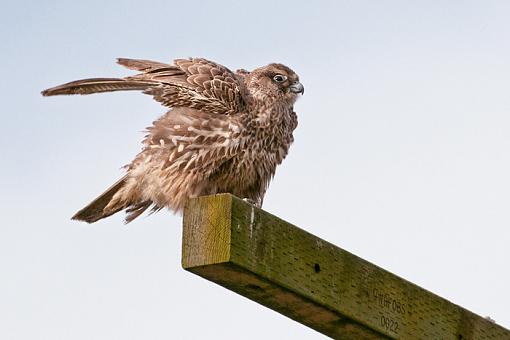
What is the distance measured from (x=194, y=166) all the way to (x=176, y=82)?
2.24 ft

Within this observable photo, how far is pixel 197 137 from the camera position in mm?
5977

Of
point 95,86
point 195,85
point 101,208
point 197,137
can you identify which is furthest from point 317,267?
point 101,208

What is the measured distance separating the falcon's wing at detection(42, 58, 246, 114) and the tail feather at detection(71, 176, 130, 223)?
70cm

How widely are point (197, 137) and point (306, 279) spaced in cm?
298

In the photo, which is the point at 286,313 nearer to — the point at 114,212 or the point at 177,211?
the point at 177,211

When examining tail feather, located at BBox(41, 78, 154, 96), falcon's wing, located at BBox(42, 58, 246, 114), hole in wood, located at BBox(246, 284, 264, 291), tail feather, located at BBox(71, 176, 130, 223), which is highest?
falcon's wing, located at BBox(42, 58, 246, 114)

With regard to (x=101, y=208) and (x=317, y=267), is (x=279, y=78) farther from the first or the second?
(x=317, y=267)

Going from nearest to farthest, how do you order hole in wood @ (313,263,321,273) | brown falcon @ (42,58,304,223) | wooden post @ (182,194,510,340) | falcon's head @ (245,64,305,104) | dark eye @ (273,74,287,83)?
wooden post @ (182,194,510,340)
hole in wood @ (313,263,321,273)
brown falcon @ (42,58,304,223)
falcon's head @ (245,64,305,104)
dark eye @ (273,74,287,83)

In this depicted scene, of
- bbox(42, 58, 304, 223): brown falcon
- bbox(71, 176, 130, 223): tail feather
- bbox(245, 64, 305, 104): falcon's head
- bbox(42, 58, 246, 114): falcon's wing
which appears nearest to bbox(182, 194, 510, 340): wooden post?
bbox(42, 58, 304, 223): brown falcon

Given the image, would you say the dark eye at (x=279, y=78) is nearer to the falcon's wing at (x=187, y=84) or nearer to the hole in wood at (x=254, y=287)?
the falcon's wing at (x=187, y=84)

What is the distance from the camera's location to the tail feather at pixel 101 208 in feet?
21.9

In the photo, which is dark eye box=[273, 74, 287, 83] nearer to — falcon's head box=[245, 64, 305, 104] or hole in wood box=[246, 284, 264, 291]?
falcon's head box=[245, 64, 305, 104]

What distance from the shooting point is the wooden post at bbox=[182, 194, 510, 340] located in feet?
9.52

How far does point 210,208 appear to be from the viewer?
2979mm
